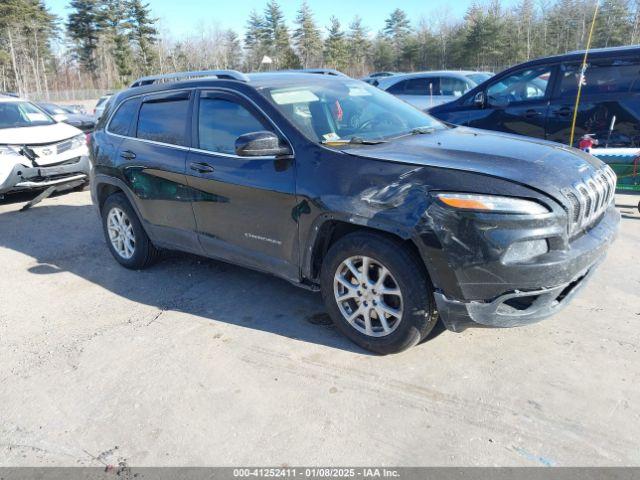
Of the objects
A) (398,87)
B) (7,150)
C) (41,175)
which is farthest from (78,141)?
(398,87)

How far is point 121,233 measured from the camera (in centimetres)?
520

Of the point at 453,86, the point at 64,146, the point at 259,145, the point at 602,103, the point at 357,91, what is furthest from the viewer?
the point at 453,86

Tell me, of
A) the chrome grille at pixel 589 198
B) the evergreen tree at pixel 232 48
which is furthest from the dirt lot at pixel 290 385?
the evergreen tree at pixel 232 48

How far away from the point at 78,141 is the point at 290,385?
24.2 feet

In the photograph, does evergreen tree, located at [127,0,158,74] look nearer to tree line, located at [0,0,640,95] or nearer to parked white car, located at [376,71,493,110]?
tree line, located at [0,0,640,95]

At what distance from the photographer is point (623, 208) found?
21.7 feet

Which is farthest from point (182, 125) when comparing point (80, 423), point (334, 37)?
point (334, 37)

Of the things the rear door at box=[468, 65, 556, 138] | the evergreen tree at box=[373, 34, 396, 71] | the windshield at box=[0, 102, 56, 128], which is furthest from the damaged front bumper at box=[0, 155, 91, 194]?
the evergreen tree at box=[373, 34, 396, 71]

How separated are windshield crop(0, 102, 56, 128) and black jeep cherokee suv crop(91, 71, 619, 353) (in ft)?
17.0

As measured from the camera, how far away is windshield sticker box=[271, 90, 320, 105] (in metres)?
3.74

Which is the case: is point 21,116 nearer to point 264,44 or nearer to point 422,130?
point 422,130

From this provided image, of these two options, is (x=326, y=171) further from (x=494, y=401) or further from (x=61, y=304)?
(x=61, y=304)

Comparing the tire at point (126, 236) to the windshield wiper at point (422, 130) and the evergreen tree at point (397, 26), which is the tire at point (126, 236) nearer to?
the windshield wiper at point (422, 130)

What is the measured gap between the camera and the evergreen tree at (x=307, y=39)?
210 ft
